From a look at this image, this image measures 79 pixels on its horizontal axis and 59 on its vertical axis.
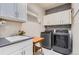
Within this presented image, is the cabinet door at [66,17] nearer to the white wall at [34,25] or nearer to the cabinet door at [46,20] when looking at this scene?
the cabinet door at [46,20]

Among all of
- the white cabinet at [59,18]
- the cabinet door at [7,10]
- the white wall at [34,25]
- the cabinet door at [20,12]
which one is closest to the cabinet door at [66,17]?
the white cabinet at [59,18]

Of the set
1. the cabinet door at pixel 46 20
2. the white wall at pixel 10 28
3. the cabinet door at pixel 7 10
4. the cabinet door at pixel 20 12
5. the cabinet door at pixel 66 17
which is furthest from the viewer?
the cabinet door at pixel 46 20

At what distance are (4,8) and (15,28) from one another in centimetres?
73

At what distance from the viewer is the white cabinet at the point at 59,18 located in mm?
2689

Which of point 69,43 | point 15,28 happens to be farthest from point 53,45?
point 15,28

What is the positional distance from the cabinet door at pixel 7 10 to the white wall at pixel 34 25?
Answer: 81 cm

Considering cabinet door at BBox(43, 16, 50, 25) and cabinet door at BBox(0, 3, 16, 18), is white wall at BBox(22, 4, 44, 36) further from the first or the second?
cabinet door at BBox(0, 3, 16, 18)

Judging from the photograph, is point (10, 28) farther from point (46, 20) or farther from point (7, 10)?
point (46, 20)

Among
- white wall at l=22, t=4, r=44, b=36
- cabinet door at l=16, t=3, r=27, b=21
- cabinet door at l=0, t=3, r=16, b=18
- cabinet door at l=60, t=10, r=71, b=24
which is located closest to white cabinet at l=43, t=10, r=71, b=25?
cabinet door at l=60, t=10, r=71, b=24

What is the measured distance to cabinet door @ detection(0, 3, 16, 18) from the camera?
141 centimetres

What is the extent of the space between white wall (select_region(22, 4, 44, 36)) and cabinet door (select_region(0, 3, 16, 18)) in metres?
0.81

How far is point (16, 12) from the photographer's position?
180 centimetres

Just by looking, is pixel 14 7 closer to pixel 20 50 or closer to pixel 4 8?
pixel 4 8

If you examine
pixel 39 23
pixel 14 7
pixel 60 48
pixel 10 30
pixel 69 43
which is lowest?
pixel 60 48
